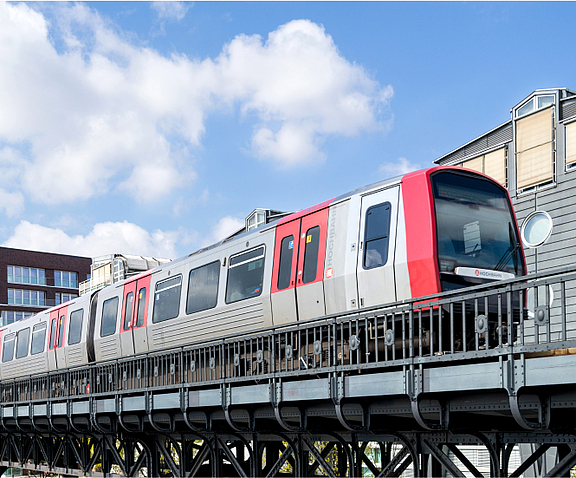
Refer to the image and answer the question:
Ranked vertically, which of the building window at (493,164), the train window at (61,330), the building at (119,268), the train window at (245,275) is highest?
the building at (119,268)

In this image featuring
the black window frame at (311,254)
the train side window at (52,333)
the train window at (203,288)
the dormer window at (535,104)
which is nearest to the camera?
the black window frame at (311,254)

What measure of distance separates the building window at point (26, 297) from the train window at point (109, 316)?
47361mm

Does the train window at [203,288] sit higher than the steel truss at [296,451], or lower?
higher

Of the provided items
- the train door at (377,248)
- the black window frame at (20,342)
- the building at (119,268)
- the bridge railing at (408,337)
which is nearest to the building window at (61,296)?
the building at (119,268)

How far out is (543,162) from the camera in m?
21.1

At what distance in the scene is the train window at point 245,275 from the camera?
13930 millimetres

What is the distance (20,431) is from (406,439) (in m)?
17.7

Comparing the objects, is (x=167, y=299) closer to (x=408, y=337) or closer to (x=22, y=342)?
(x=408, y=337)

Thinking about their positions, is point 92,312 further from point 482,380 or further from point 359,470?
point 482,380

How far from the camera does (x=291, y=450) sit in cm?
1227

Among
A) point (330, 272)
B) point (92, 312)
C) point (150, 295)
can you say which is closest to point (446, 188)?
point (330, 272)

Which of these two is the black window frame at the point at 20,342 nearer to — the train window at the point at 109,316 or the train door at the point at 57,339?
the train door at the point at 57,339

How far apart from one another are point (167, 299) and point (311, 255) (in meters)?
6.07

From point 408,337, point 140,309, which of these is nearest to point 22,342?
point 140,309
